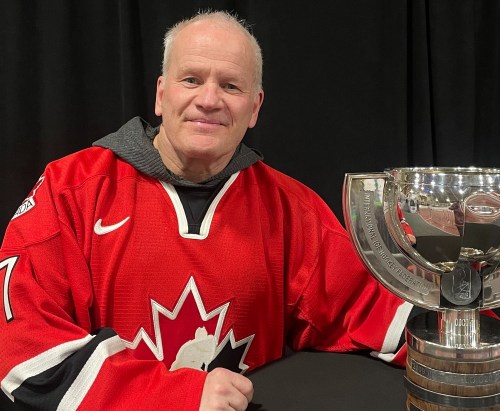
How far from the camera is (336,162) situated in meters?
1.82

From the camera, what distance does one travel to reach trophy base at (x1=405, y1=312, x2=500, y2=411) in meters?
0.76

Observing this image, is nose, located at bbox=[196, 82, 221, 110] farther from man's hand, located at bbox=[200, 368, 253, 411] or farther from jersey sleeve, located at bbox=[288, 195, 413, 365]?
man's hand, located at bbox=[200, 368, 253, 411]

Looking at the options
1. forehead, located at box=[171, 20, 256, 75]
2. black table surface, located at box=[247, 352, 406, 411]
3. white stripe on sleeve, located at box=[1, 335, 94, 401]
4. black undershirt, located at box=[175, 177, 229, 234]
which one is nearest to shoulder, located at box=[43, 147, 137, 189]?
→ black undershirt, located at box=[175, 177, 229, 234]

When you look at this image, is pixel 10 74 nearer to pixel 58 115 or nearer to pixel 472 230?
pixel 58 115

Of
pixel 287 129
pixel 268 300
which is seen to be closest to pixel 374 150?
pixel 287 129

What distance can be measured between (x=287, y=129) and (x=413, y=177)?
977 mm

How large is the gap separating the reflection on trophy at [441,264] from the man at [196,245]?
9.3 inches

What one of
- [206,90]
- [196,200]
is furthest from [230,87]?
[196,200]

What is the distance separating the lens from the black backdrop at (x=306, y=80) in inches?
58.5

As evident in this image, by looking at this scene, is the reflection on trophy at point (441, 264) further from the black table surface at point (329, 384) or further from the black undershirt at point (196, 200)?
the black undershirt at point (196, 200)

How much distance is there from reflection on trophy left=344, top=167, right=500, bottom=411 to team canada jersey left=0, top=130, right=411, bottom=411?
0.23 m

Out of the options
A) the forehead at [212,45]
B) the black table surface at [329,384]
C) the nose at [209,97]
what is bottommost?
the black table surface at [329,384]

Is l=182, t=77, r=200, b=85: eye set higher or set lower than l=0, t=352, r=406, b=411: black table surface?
higher

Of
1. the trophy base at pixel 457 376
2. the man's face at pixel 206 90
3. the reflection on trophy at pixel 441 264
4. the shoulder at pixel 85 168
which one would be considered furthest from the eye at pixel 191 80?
the trophy base at pixel 457 376
